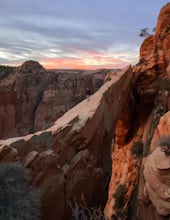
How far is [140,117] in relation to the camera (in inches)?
811

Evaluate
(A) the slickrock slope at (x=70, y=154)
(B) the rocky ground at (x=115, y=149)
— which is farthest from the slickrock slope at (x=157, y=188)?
(A) the slickrock slope at (x=70, y=154)

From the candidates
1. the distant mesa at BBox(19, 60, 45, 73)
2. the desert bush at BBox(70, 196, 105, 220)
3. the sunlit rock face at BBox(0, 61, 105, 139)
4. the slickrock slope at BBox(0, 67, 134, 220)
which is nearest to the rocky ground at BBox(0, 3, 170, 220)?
the slickrock slope at BBox(0, 67, 134, 220)

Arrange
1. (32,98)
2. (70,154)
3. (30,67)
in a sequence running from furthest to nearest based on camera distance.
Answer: (30,67)
(32,98)
(70,154)

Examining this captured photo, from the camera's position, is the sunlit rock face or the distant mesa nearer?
the sunlit rock face

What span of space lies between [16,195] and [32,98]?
141 ft

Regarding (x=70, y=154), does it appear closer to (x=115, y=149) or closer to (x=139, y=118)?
(x=139, y=118)

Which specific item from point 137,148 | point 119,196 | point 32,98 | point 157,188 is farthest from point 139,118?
point 32,98

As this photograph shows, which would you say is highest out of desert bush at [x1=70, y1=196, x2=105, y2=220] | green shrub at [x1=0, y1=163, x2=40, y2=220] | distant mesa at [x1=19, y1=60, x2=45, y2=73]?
distant mesa at [x1=19, y1=60, x2=45, y2=73]

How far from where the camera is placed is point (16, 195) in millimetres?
6957

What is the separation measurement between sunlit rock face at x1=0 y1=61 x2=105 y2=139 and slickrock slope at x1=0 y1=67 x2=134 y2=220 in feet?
110

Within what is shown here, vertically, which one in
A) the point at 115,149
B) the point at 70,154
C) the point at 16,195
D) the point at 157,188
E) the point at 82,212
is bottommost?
the point at 115,149

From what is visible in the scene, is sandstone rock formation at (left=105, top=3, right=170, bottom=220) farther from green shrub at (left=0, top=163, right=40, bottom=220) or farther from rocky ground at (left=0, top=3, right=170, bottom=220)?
green shrub at (left=0, top=163, right=40, bottom=220)

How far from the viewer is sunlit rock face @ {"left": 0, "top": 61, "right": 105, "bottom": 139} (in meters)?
48.2

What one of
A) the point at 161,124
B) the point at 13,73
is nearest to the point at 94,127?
the point at 161,124
